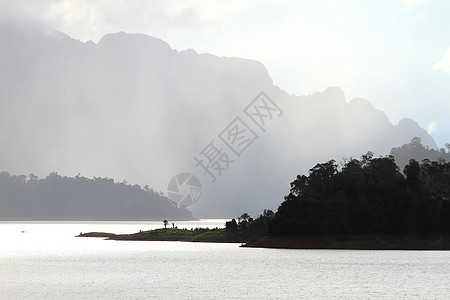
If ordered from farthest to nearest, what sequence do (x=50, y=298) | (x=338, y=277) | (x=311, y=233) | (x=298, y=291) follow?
1. (x=311, y=233)
2. (x=338, y=277)
3. (x=298, y=291)
4. (x=50, y=298)

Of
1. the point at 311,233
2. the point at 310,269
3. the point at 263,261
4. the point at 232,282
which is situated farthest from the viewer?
the point at 311,233

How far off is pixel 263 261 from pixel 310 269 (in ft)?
81.0

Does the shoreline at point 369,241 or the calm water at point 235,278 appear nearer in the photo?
the calm water at point 235,278

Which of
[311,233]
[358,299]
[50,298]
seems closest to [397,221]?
[311,233]

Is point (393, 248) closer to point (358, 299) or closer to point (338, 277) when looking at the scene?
point (338, 277)

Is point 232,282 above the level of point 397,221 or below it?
below

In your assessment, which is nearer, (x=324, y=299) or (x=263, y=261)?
(x=324, y=299)

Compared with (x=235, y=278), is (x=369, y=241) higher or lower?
A: higher

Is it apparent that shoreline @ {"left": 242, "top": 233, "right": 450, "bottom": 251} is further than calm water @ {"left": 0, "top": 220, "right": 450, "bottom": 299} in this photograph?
Yes

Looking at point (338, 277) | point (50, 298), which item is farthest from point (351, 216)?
point (50, 298)

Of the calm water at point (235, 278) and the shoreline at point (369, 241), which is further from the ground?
the shoreline at point (369, 241)

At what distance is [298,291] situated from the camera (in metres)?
99.4

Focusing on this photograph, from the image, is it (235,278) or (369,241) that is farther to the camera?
(369,241)

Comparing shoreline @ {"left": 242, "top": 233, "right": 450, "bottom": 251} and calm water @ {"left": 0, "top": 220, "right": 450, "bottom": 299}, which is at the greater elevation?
shoreline @ {"left": 242, "top": 233, "right": 450, "bottom": 251}
